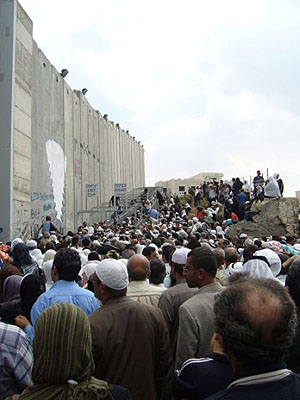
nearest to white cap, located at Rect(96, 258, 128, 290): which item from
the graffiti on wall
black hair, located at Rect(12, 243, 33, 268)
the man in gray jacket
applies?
the man in gray jacket

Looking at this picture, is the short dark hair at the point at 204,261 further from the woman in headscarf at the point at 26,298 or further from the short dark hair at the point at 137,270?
the woman in headscarf at the point at 26,298

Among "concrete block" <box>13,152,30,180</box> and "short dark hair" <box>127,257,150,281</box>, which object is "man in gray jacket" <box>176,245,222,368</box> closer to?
"short dark hair" <box>127,257,150,281</box>

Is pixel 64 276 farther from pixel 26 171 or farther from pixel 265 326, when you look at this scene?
pixel 26 171

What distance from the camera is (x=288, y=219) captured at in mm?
20609

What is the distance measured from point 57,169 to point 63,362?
73.7 feet

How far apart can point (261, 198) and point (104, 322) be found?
20940mm

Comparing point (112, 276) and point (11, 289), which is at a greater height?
point (112, 276)

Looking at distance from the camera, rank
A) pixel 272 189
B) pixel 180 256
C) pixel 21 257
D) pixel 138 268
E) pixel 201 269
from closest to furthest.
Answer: pixel 201 269 → pixel 138 268 → pixel 180 256 → pixel 21 257 → pixel 272 189

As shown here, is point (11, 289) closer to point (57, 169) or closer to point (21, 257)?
point (21, 257)

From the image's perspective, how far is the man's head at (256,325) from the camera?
1.86 metres

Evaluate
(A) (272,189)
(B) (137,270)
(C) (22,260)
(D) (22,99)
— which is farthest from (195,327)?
(A) (272,189)

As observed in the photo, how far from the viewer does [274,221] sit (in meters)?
20.5

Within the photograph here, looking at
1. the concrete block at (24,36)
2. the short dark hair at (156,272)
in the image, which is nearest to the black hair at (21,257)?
the short dark hair at (156,272)

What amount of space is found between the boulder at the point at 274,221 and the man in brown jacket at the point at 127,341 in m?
16.2
